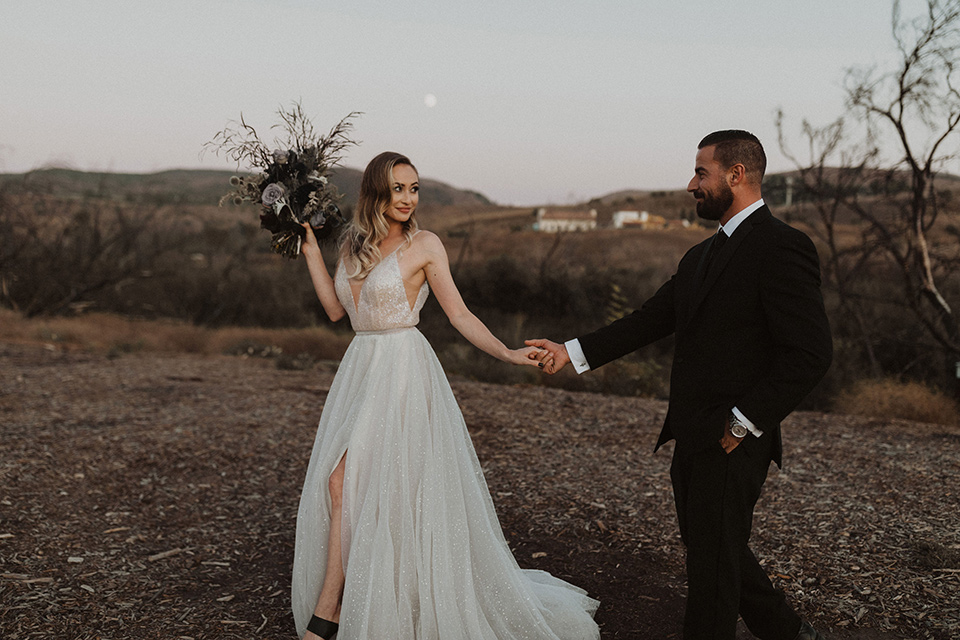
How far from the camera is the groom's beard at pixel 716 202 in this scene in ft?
9.18

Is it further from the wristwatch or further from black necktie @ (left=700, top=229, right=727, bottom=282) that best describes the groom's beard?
the wristwatch

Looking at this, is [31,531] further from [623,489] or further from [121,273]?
[121,273]

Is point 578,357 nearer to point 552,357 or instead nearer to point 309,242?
point 552,357

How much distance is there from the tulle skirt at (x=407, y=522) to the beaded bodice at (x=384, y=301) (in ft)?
0.22

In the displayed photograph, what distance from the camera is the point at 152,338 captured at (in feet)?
47.6

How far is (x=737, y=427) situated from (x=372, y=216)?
1.89m

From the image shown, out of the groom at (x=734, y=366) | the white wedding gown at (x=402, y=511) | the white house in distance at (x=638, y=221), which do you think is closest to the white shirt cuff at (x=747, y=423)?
the groom at (x=734, y=366)

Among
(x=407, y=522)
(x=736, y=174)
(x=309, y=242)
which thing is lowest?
(x=407, y=522)

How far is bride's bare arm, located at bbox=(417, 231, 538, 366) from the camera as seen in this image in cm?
339

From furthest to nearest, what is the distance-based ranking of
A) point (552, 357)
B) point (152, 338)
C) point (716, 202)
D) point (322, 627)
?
1. point (152, 338)
2. point (552, 357)
3. point (322, 627)
4. point (716, 202)

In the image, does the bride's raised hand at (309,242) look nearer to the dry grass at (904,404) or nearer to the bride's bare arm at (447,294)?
the bride's bare arm at (447,294)

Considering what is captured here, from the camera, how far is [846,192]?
10234 millimetres

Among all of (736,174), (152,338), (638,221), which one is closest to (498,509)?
(736,174)

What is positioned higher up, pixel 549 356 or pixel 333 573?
pixel 549 356
